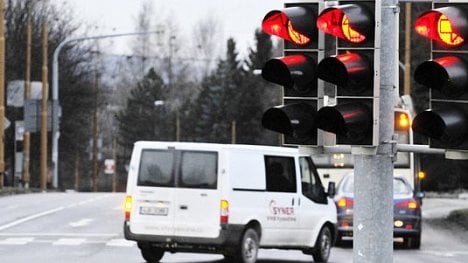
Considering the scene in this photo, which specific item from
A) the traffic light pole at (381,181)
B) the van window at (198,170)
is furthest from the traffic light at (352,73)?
the van window at (198,170)

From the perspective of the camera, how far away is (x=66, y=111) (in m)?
75.2

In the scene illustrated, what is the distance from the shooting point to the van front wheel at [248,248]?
1714 cm

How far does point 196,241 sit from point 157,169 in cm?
134

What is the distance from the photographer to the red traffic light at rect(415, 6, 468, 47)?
597cm

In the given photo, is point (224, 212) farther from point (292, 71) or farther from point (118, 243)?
point (292, 71)

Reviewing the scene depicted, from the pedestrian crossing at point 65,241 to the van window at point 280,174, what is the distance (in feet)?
14.0

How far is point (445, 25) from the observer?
6.14 m

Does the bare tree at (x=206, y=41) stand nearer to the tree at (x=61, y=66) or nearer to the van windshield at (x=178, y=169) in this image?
the tree at (x=61, y=66)

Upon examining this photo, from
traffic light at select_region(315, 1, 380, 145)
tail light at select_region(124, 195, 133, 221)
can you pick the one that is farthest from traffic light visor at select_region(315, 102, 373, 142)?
tail light at select_region(124, 195, 133, 221)

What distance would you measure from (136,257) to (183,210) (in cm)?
217

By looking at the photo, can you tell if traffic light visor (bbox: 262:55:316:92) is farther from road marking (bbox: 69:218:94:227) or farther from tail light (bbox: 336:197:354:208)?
road marking (bbox: 69:218:94:227)

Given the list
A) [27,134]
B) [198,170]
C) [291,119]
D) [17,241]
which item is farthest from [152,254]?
[27,134]

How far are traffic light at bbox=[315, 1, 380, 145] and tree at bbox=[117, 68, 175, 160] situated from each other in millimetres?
87116

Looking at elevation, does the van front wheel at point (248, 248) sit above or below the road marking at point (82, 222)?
above
